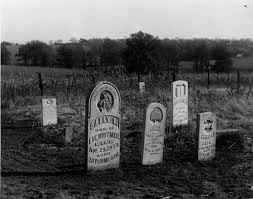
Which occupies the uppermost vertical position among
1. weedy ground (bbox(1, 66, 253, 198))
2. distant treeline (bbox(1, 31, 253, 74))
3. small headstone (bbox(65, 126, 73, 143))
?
distant treeline (bbox(1, 31, 253, 74))

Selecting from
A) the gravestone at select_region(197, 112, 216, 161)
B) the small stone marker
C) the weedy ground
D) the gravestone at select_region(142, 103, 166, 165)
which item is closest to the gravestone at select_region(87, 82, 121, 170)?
the weedy ground

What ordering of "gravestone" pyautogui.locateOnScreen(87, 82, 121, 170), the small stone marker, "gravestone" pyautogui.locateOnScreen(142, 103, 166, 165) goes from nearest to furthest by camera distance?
"gravestone" pyautogui.locateOnScreen(87, 82, 121, 170)
"gravestone" pyautogui.locateOnScreen(142, 103, 166, 165)
the small stone marker

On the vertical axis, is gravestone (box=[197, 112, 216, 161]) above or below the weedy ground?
above

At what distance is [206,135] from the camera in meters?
7.80

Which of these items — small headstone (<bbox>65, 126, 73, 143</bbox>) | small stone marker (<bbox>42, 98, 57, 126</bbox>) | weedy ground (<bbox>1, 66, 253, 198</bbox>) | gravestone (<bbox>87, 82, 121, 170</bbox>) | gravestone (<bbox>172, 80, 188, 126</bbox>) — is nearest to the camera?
weedy ground (<bbox>1, 66, 253, 198</bbox>)

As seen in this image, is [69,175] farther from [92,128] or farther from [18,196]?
[18,196]

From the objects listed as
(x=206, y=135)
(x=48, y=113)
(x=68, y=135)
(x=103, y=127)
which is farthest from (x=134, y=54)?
(x=103, y=127)

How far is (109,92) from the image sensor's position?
22.5 feet

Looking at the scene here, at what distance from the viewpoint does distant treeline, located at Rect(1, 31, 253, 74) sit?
2827cm

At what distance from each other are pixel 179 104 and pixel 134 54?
855 inches

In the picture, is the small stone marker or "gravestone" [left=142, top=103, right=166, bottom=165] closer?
"gravestone" [left=142, top=103, right=166, bottom=165]

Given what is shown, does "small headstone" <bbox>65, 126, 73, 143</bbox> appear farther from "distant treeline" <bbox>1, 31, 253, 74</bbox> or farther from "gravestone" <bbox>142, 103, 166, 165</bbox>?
"distant treeline" <bbox>1, 31, 253, 74</bbox>

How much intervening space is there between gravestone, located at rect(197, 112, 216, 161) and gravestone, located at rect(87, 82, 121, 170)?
153cm

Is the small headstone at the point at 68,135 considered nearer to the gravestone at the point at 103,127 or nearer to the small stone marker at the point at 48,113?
the small stone marker at the point at 48,113
